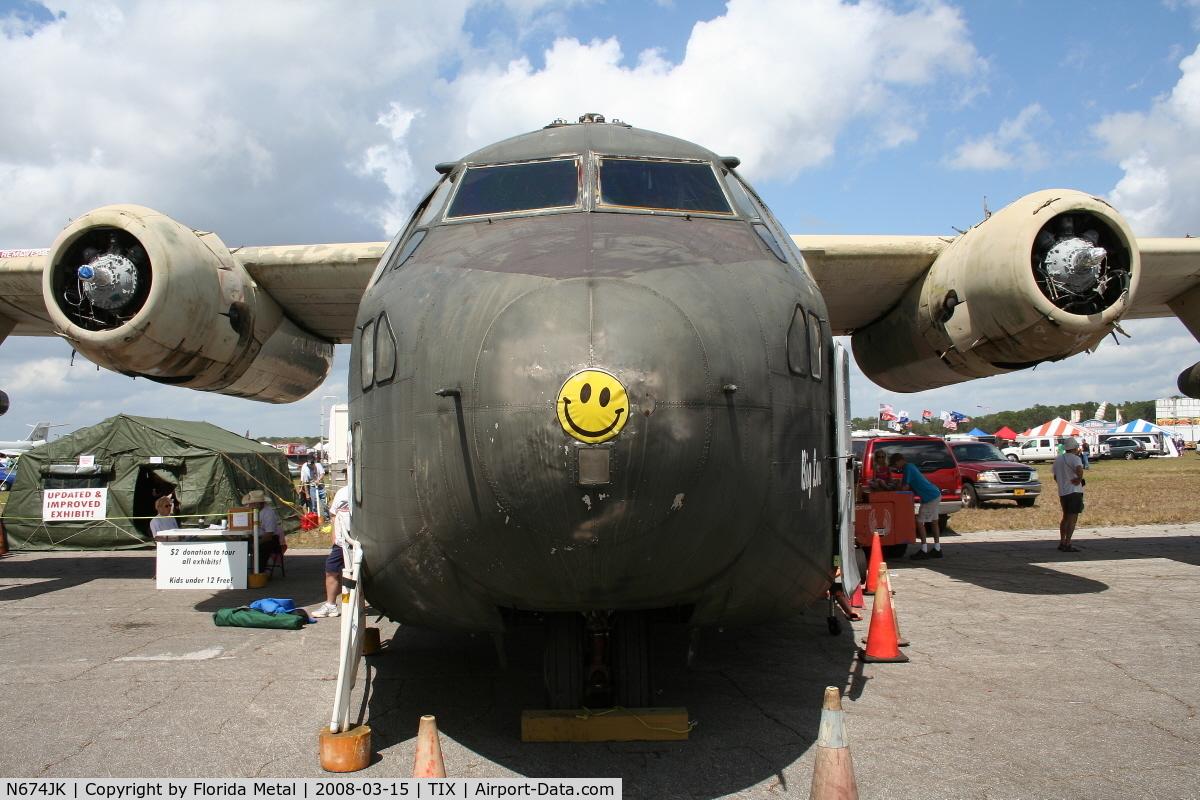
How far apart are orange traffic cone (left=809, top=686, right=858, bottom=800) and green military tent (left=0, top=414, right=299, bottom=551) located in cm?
1359

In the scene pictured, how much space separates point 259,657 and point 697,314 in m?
5.35

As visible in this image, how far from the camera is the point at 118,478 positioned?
15.1m

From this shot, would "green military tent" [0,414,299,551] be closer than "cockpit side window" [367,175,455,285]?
No

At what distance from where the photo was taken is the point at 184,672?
6.16m

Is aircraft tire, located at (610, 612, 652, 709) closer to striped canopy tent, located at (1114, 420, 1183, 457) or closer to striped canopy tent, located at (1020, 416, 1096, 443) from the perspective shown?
striped canopy tent, located at (1020, 416, 1096, 443)

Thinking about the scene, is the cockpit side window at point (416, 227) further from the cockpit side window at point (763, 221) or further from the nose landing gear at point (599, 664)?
the nose landing gear at point (599, 664)

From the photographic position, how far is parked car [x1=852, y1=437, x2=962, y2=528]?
15953 mm

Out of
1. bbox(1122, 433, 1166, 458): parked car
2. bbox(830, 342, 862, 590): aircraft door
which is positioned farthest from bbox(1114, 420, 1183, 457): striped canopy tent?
bbox(830, 342, 862, 590): aircraft door

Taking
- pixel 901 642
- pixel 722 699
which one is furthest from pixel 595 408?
pixel 901 642

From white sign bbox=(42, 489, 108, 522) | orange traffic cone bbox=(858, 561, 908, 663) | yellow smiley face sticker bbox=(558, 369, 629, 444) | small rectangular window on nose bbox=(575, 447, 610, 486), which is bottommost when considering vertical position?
orange traffic cone bbox=(858, 561, 908, 663)

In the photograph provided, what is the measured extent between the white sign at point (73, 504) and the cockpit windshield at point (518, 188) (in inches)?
351

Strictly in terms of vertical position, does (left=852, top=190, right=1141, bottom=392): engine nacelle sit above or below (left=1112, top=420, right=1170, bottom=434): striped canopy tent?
above

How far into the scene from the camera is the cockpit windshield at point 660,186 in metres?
4.50

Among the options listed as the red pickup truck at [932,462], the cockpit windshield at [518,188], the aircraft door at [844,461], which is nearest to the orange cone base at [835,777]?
the aircraft door at [844,461]
